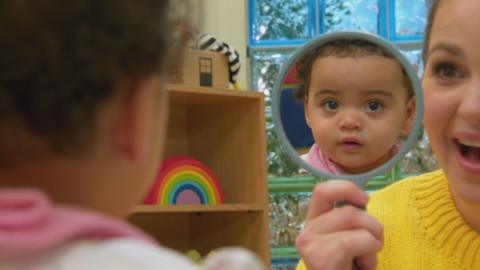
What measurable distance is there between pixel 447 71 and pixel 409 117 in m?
0.24

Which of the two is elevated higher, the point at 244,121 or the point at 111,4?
the point at 244,121

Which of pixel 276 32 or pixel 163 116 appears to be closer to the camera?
pixel 163 116

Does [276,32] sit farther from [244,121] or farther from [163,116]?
[163,116]

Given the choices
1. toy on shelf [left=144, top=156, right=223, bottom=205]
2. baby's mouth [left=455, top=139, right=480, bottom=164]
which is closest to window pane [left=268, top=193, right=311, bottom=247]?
toy on shelf [left=144, top=156, right=223, bottom=205]

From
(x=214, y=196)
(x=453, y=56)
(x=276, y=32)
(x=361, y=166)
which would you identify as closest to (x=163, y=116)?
(x=361, y=166)

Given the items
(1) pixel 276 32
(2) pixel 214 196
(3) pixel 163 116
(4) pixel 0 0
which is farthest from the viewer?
(1) pixel 276 32

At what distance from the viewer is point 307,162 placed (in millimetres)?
1099

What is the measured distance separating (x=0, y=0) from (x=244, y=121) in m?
2.41

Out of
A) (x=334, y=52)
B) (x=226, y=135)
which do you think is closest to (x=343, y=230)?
Result: (x=334, y=52)

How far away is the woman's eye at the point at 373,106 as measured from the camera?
107cm

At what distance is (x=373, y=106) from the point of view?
108cm

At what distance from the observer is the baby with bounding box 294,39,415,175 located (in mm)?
1058

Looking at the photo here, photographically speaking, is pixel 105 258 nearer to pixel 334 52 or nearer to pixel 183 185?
pixel 334 52

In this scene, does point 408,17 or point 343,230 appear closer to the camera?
point 343,230
